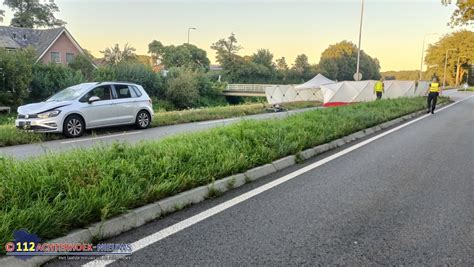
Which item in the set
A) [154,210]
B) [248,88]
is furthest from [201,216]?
[248,88]

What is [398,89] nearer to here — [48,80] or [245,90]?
[48,80]

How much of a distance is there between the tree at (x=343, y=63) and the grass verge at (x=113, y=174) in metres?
Answer: 95.5

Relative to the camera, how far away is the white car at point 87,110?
407 inches

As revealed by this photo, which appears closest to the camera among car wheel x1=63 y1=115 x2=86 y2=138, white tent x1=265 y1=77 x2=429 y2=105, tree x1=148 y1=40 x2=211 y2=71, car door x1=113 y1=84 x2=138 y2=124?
car wheel x1=63 y1=115 x2=86 y2=138

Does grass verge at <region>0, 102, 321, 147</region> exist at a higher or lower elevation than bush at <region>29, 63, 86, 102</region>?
lower

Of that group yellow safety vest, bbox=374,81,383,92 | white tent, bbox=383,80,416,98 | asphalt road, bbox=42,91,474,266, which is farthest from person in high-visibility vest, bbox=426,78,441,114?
asphalt road, bbox=42,91,474,266

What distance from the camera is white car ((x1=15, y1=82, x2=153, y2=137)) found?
10.3m

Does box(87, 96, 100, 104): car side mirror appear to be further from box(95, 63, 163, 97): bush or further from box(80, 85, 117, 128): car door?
box(95, 63, 163, 97): bush

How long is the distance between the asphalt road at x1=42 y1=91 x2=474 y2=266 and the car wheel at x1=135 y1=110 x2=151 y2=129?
7.68 meters

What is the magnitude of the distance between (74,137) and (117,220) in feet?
26.3

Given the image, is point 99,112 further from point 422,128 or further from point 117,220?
point 422,128

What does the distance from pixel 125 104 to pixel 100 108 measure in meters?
0.96

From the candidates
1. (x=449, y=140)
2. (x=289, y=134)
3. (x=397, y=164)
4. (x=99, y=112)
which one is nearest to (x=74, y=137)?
(x=99, y=112)

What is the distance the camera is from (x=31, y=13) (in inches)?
2589
